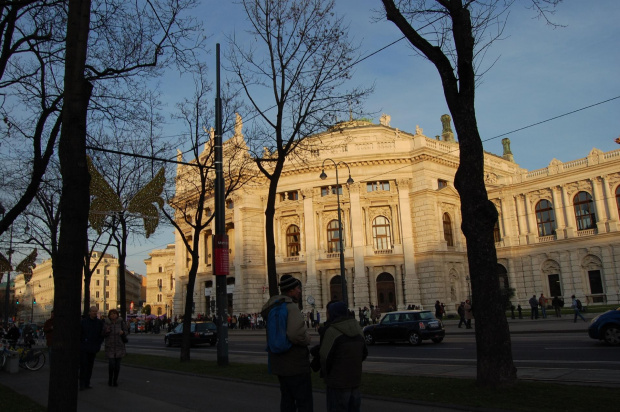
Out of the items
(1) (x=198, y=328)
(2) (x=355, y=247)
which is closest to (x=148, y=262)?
(2) (x=355, y=247)

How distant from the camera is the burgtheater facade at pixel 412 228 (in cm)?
4838

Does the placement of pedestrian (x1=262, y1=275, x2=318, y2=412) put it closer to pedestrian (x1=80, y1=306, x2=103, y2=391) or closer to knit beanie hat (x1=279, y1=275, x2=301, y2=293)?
knit beanie hat (x1=279, y1=275, x2=301, y2=293)

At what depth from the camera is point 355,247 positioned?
50.2 meters

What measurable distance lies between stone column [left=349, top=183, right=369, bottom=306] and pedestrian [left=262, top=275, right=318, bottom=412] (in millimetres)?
44502

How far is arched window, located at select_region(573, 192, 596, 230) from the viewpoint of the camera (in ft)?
163

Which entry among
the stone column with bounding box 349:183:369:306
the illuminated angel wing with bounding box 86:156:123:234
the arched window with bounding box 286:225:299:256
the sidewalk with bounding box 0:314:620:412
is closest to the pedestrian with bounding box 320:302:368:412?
the sidewalk with bounding box 0:314:620:412

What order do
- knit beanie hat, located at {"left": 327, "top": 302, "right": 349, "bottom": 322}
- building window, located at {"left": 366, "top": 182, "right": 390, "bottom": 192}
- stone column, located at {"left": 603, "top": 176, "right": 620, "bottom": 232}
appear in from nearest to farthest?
1. knit beanie hat, located at {"left": 327, "top": 302, "right": 349, "bottom": 322}
2. stone column, located at {"left": 603, "top": 176, "right": 620, "bottom": 232}
3. building window, located at {"left": 366, "top": 182, "right": 390, "bottom": 192}

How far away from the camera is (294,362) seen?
17.6 ft

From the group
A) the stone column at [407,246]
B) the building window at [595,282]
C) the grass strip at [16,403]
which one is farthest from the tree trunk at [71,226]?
the building window at [595,282]

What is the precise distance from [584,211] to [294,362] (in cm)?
5210

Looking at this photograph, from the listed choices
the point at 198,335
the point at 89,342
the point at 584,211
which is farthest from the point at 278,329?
the point at 584,211

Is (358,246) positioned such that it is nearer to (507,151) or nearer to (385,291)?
(385,291)

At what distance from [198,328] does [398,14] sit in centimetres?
2570

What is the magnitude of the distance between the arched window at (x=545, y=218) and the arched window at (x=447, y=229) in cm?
944
